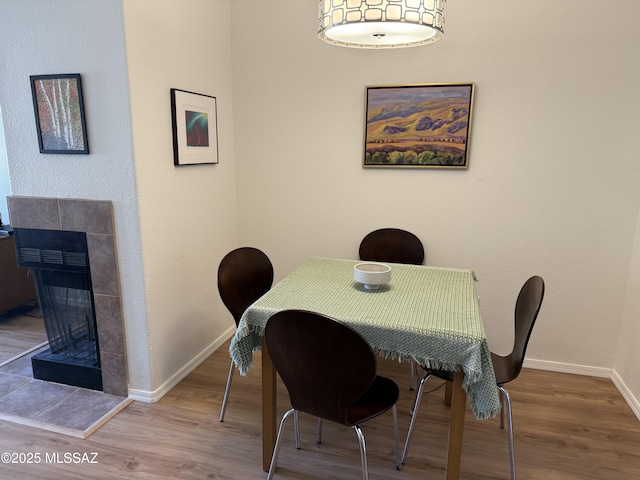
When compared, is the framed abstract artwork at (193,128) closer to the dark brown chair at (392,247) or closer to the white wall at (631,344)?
the dark brown chair at (392,247)

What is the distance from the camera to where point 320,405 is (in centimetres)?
161

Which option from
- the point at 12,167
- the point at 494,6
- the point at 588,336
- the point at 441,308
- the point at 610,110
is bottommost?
the point at 588,336

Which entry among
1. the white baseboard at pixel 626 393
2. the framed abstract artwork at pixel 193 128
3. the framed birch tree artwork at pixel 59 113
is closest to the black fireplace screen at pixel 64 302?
the framed birch tree artwork at pixel 59 113

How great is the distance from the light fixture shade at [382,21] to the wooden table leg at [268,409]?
135 centimetres

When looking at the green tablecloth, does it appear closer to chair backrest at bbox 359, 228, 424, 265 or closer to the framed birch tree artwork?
chair backrest at bbox 359, 228, 424, 265

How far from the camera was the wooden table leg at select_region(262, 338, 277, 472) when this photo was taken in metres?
1.90

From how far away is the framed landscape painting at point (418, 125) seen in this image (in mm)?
2775

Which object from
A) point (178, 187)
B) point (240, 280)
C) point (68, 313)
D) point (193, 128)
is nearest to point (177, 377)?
point (68, 313)

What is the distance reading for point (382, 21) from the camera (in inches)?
59.1

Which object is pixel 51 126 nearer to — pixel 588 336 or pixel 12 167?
pixel 12 167

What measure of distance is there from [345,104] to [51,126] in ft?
5.87

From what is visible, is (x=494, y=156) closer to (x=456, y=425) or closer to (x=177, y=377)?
(x=456, y=425)

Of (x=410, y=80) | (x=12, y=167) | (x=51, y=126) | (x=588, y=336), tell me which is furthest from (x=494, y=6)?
(x=12, y=167)

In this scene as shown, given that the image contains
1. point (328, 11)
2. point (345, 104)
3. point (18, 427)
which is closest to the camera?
point (328, 11)
